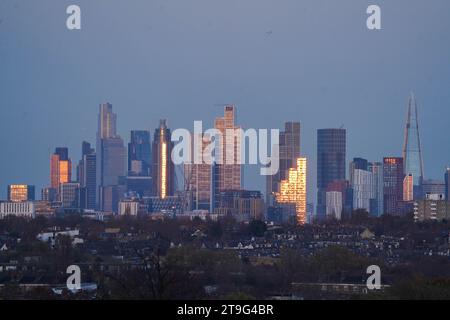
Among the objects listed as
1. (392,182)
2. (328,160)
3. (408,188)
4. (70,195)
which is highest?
(328,160)

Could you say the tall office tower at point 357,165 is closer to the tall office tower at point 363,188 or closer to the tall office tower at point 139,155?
the tall office tower at point 363,188

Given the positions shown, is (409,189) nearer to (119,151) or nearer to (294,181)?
(294,181)

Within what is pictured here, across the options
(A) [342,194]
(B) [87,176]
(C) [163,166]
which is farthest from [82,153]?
(A) [342,194]

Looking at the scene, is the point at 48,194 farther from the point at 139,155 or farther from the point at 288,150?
the point at 288,150

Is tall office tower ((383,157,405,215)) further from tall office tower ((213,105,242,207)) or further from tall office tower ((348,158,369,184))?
tall office tower ((213,105,242,207))

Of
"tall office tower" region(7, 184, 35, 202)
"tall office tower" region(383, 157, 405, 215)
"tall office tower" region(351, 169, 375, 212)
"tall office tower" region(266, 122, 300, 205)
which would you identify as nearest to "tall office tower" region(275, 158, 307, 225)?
"tall office tower" region(266, 122, 300, 205)

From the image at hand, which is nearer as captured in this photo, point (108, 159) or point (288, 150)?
point (288, 150)

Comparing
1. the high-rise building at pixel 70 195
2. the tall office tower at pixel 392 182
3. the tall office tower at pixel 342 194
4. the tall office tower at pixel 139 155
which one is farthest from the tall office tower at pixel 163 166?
the tall office tower at pixel 392 182

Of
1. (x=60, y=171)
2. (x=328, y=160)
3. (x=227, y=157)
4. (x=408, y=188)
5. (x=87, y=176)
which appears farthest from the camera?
(x=408, y=188)
